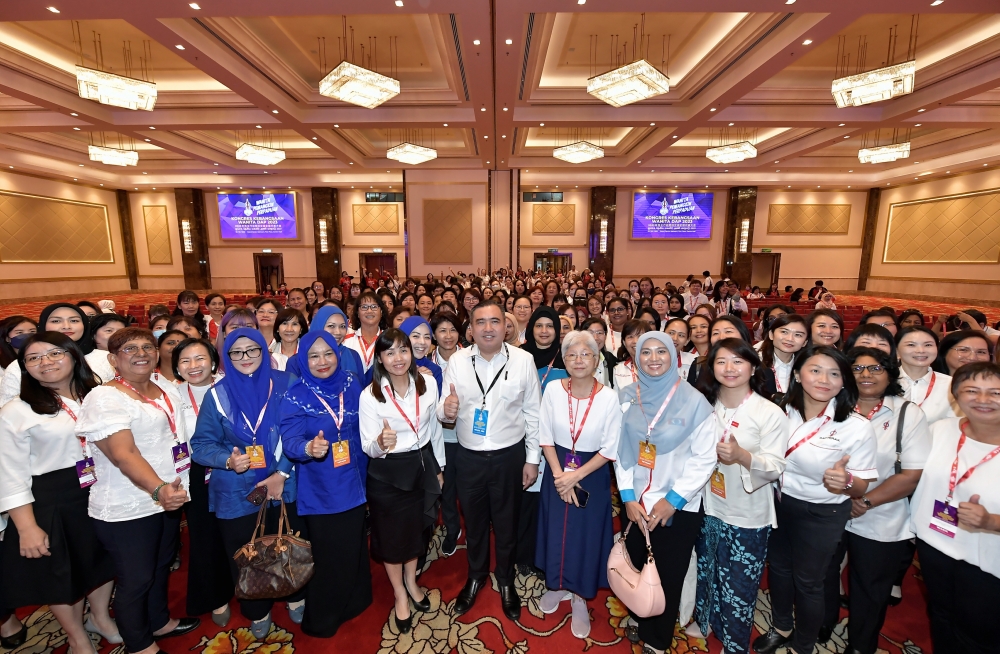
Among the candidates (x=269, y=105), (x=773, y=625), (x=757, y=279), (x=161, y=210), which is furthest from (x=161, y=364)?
(x=757, y=279)

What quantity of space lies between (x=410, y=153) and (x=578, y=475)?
11382 mm

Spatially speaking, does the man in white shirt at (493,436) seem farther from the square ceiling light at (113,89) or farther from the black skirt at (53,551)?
the square ceiling light at (113,89)

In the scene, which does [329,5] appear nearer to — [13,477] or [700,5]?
[700,5]

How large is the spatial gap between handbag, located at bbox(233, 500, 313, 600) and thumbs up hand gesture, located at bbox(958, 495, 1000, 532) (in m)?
3.08

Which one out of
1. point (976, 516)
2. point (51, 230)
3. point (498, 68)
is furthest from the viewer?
point (51, 230)

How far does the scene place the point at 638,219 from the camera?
18625 millimetres

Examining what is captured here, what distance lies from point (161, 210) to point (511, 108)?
18.4m

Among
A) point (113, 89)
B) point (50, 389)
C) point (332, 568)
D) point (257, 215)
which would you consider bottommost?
point (332, 568)

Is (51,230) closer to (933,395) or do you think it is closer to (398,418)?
(398,418)

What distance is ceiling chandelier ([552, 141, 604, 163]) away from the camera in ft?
Answer: 38.3

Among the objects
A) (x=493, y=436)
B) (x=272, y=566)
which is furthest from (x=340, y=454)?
(x=493, y=436)

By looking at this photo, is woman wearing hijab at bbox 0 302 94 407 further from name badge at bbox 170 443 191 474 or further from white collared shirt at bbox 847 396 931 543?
white collared shirt at bbox 847 396 931 543

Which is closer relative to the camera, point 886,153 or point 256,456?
point 256,456

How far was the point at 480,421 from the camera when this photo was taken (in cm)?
262
